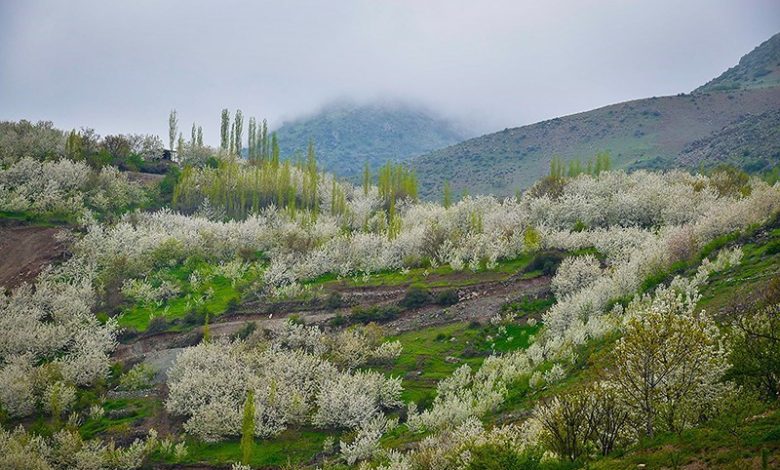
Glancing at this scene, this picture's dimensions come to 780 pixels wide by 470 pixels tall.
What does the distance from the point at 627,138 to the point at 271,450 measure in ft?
343

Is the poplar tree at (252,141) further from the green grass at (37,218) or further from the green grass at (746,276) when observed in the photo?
the green grass at (746,276)

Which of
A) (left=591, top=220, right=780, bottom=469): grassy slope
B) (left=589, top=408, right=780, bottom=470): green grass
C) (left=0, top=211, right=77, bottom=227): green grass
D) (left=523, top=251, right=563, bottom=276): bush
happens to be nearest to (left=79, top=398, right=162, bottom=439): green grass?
(left=523, top=251, right=563, bottom=276): bush

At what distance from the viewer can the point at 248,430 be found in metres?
34.8

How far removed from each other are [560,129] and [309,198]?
70585 millimetres

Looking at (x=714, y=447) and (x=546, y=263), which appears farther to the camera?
(x=546, y=263)

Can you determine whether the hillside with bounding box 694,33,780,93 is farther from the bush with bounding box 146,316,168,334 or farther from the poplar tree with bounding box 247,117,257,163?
the bush with bounding box 146,316,168,334

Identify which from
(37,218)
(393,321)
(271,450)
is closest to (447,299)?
(393,321)

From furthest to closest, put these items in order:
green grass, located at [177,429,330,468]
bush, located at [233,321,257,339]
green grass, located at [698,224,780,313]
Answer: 1. bush, located at [233,321,257,339]
2. green grass, located at [177,429,330,468]
3. green grass, located at [698,224,780,313]

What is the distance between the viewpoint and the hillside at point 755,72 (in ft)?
448

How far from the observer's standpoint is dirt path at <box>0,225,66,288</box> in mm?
58562

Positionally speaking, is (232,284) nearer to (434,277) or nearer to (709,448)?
(434,277)

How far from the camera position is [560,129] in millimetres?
134500

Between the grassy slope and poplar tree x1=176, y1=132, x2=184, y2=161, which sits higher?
poplar tree x1=176, y1=132, x2=184, y2=161

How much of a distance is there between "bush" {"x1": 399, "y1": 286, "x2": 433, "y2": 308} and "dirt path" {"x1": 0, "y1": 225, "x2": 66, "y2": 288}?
3095 centimetres
